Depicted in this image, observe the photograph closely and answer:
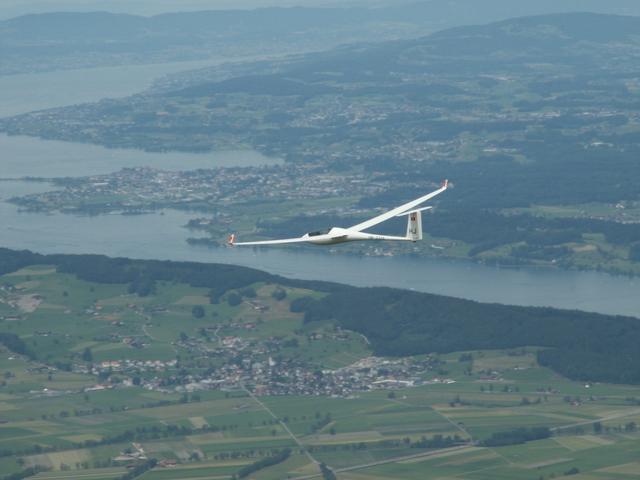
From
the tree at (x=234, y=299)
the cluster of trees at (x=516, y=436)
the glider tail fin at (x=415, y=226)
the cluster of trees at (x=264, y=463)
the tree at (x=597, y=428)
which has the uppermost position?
the glider tail fin at (x=415, y=226)

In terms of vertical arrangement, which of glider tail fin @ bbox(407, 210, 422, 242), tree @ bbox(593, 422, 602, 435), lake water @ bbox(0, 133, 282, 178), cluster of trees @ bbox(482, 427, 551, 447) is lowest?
tree @ bbox(593, 422, 602, 435)

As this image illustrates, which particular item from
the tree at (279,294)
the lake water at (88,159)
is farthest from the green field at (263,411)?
the lake water at (88,159)

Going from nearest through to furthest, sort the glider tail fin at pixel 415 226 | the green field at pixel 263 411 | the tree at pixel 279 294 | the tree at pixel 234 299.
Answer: the glider tail fin at pixel 415 226 < the green field at pixel 263 411 < the tree at pixel 279 294 < the tree at pixel 234 299

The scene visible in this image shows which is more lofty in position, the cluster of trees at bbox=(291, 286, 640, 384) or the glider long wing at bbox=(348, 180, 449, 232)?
the glider long wing at bbox=(348, 180, 449, 232)

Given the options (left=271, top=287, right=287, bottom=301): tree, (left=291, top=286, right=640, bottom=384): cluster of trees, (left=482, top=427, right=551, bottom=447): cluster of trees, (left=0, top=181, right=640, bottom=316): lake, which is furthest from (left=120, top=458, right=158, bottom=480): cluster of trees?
(left=0, top=181, right=640, bottom=316): lake

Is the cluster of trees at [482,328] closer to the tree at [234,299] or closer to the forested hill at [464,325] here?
the forested hill at [464,325]

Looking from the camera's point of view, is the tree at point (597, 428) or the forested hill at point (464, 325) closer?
the tree at point (597, 428)

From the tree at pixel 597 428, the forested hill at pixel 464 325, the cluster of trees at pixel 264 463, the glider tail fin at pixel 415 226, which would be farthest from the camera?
the forested hill at pixel 464 325

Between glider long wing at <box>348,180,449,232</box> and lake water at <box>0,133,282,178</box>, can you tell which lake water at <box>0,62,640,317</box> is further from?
glider long wing at <box>348,180,449,232</box>
